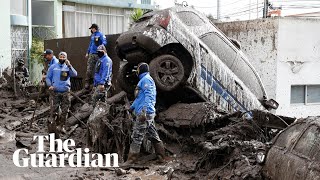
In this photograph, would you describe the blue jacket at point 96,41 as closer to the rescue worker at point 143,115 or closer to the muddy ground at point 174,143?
the muddy ground at point 174,143

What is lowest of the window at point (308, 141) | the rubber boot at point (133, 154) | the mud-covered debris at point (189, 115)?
the rubber boot at point (133, 154)

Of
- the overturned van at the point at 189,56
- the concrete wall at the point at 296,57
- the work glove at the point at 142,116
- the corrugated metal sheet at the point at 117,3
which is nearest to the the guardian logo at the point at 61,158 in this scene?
the work glove at the point at 142,116

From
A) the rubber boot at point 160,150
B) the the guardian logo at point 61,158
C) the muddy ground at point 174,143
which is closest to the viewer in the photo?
the muddy ground at point 174,143

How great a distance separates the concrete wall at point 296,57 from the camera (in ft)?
47.0

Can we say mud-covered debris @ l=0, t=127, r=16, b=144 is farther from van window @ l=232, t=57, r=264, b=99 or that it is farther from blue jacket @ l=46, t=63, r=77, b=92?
van window @ l=232, t=57, r=264, b=99

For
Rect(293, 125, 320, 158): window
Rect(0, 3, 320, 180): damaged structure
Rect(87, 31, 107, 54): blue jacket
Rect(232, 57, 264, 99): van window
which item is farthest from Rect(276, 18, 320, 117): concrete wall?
Rect(293, 125, 320, 158): window

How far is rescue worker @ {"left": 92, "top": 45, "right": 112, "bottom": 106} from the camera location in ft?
30.6

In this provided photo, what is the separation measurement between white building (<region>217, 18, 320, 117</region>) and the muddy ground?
21.1 ft

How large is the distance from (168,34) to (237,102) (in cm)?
214

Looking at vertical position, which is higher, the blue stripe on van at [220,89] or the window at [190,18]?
the window at [190,18]

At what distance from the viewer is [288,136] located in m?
5.45

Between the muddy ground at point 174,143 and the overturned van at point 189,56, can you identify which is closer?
the muddy ground at point 174,143

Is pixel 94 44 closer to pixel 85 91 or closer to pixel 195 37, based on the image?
pixel 85 91

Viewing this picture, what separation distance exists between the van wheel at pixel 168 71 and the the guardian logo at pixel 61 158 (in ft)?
5.57
